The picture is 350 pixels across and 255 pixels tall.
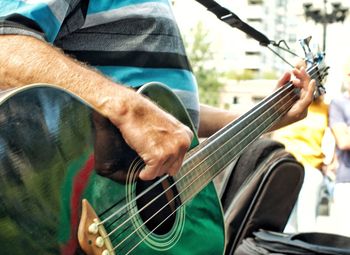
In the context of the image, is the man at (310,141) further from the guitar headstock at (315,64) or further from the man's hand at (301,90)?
the man's hand at (301,90)

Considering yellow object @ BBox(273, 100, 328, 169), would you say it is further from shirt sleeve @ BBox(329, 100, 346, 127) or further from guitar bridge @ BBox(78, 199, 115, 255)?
guitar bridge @ BBox(78, 199, 115, 255)

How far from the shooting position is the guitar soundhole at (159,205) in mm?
1188

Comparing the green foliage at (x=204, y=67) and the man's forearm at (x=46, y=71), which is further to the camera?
the green foliage at (x=204, y=67)

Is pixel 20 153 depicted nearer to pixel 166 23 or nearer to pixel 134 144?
pixel 134 144

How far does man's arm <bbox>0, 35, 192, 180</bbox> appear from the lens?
3.46ft

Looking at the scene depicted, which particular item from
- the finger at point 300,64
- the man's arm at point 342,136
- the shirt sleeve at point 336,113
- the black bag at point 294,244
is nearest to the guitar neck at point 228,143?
the finger at point 300,64

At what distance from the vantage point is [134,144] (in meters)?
1.12

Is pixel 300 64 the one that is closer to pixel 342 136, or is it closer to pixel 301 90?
pixel 301 90

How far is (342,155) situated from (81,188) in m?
3.32

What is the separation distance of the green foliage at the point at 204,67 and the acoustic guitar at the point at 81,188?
34.3m

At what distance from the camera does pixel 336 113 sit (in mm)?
4141

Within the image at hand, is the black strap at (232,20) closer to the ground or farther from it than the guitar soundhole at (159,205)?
farther from it

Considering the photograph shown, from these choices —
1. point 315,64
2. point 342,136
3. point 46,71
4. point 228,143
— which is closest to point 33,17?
point 46,71

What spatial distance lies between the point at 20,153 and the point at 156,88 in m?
A: 0.47
